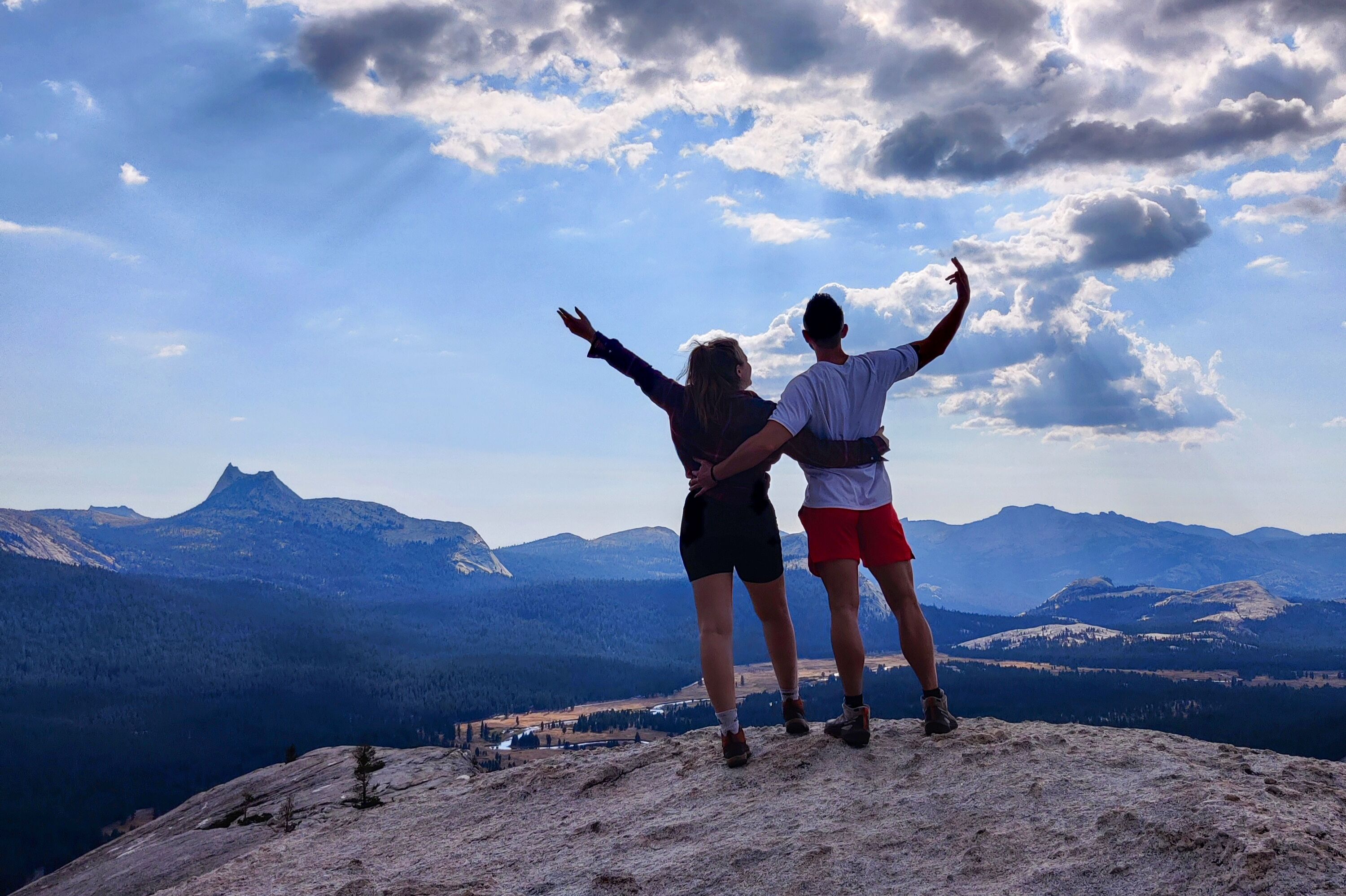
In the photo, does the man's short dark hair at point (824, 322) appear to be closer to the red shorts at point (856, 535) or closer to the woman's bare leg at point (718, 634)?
the red shorts at point (856, 535)

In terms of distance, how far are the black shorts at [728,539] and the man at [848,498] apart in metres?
0.34

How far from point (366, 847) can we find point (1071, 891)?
700 centimetres

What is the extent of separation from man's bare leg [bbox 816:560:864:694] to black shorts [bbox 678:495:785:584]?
543 mm

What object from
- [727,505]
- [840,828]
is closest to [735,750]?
[840,828]

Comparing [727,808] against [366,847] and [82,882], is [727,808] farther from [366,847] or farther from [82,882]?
[82,882]

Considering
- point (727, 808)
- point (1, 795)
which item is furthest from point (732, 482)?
point (1, 795)

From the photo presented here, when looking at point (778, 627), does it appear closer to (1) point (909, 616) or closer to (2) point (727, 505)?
(1) point (909, 616)

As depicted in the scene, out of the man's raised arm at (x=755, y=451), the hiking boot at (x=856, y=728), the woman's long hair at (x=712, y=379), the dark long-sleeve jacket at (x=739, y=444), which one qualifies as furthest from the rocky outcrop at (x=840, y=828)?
the woman's long hair at (x=712, y=379)

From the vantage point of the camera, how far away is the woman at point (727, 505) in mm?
8930

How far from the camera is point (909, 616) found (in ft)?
29.7

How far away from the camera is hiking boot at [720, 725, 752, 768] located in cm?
902

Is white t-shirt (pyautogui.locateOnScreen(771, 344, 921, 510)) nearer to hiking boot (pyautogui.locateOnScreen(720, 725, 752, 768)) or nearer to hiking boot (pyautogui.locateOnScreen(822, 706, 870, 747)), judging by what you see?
hiking boot (pyautogui.locateOnScreen(822, 706, 870, 747))

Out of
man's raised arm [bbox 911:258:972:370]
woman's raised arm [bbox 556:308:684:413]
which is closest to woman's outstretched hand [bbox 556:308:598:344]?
woman's raised arm [bbox 556:308:684:413]

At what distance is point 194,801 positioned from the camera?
15.4m
